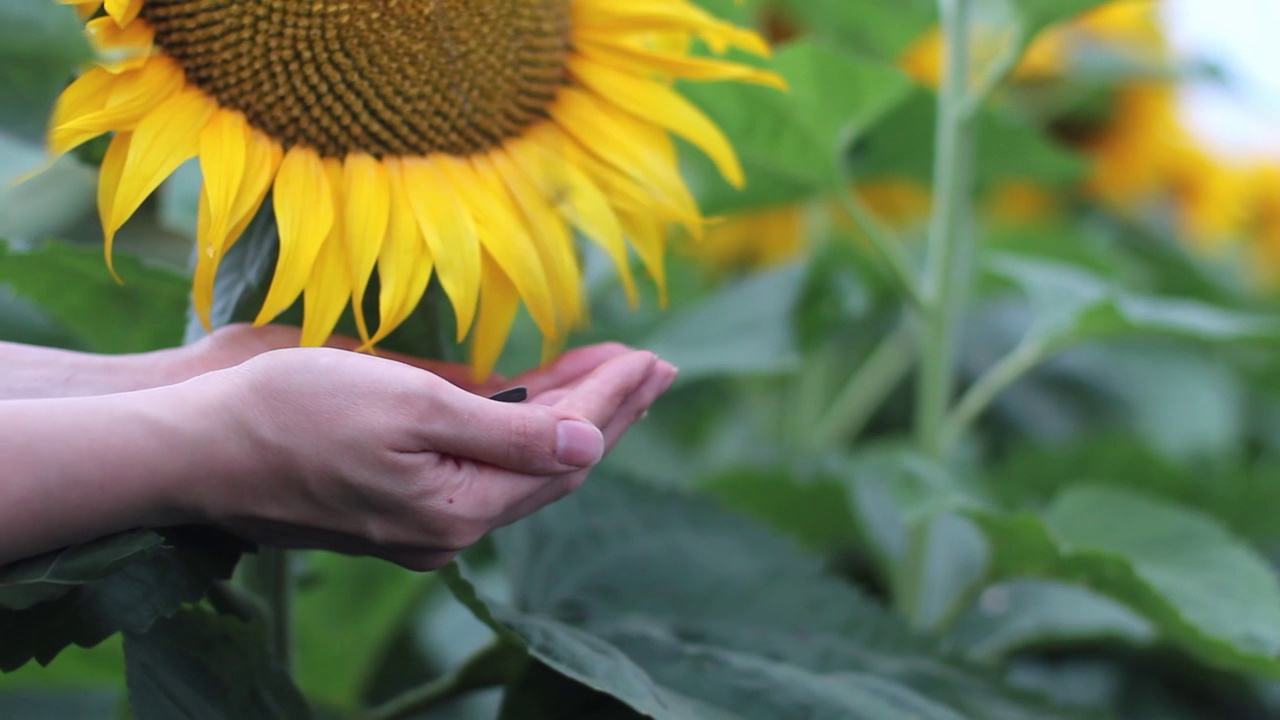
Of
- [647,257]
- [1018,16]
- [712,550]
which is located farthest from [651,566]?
[1018,16]

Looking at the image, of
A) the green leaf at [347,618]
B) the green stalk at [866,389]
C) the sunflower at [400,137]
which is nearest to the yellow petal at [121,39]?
the sunflower at [400,137]

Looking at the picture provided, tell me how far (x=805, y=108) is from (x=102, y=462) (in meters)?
0.50

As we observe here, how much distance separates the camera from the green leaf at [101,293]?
1.86 ft

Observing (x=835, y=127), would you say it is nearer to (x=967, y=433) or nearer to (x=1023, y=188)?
(x=967, y=433)

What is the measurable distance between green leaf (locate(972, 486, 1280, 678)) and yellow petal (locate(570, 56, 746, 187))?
248 mm

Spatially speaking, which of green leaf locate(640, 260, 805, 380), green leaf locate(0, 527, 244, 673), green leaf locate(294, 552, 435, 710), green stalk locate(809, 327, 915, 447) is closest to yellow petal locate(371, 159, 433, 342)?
green leaf locate(0, 527, 244, 673)

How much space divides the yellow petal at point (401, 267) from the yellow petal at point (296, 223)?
2 cm

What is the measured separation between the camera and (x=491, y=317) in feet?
1.61

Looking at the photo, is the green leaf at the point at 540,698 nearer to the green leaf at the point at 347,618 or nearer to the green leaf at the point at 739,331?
the green leaf at the point at 347,618

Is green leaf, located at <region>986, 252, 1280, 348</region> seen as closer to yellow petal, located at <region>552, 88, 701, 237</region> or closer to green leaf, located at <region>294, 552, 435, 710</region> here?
yellow petal, located at <region>552, 88, 701, 237</region>

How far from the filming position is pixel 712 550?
66 centimetres

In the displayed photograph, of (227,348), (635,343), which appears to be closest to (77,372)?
(227,348)

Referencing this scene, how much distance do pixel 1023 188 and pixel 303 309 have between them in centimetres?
128

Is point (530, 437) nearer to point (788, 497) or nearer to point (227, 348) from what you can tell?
point (227, 348)
